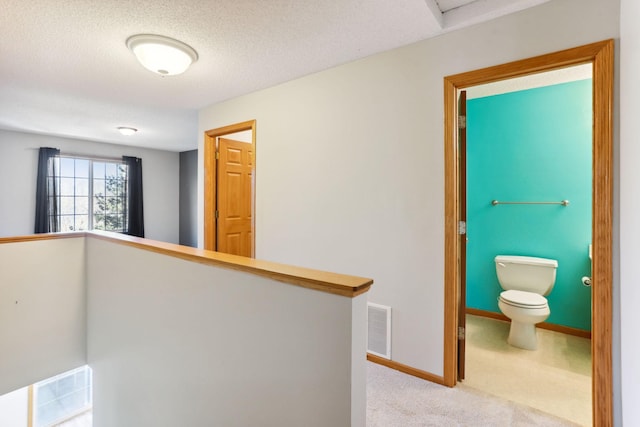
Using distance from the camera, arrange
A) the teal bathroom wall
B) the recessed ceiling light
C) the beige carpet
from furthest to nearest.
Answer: the recessed ceiling light
the teal bathroom wall
the beige carpet

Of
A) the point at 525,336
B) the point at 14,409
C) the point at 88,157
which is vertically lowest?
the point at 14,409

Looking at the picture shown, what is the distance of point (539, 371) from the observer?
7.30 ft

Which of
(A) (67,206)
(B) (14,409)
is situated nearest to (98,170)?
(A) (67,206)

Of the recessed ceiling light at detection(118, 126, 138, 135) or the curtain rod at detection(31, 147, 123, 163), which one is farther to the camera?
the curtain rod at detection(31, 147, 123, 163)

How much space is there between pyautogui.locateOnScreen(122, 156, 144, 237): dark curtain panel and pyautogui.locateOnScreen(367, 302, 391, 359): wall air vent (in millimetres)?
5401

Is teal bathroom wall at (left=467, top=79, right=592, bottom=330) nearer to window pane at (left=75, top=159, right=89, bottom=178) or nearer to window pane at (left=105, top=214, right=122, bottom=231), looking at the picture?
window pane at (left=105, top=214, right=122, bottom=231)

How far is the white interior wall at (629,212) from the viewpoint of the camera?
4.13ft

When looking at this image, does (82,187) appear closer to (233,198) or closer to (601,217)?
(233,198)

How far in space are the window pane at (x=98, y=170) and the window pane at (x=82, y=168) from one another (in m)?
0.11

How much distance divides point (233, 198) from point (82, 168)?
3.67m

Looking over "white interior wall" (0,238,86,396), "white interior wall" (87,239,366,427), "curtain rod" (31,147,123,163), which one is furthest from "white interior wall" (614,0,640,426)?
"curtain rod" (31,147,123,163)

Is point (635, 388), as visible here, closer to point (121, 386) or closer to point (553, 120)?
point (553, 120)

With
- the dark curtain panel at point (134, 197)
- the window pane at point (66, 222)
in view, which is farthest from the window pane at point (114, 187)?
the window pane at point (66, 222)

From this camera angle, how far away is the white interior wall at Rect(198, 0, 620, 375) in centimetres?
176
